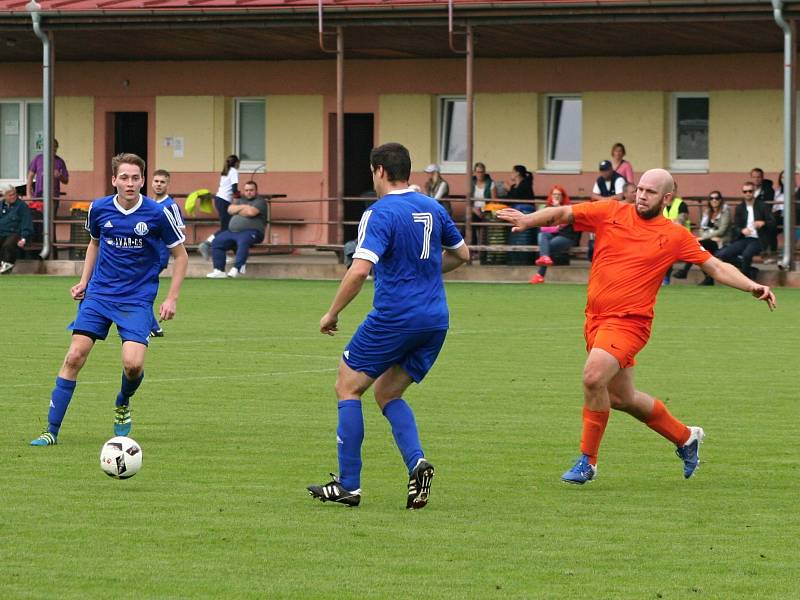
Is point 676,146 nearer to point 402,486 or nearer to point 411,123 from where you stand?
point 411,123

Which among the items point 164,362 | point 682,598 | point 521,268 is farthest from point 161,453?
point 521,268

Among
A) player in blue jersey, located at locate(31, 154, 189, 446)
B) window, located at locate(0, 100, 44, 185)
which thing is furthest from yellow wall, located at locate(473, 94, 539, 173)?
player in blue jersey, located at locate(31, 154, 189, 446)

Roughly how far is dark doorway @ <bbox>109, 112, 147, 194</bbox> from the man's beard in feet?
86.2

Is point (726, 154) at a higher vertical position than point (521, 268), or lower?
higher

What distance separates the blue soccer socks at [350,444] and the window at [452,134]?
79.3ft

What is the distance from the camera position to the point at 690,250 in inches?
367

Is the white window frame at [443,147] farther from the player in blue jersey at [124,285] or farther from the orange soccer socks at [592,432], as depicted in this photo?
the orange soccer socks at [592,432]

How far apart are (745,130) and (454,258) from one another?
22.2 metres

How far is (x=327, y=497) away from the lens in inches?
332

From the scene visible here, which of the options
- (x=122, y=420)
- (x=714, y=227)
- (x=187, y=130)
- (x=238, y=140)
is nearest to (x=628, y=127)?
(x=714, y=227)

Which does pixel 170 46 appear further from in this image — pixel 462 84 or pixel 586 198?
A: pixel 586 198

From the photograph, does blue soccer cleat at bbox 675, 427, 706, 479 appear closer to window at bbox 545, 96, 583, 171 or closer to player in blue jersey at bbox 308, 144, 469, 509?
player in blue jersey at bbox 308, 144, 469, 509

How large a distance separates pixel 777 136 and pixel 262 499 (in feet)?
74.2

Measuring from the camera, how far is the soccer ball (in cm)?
898
